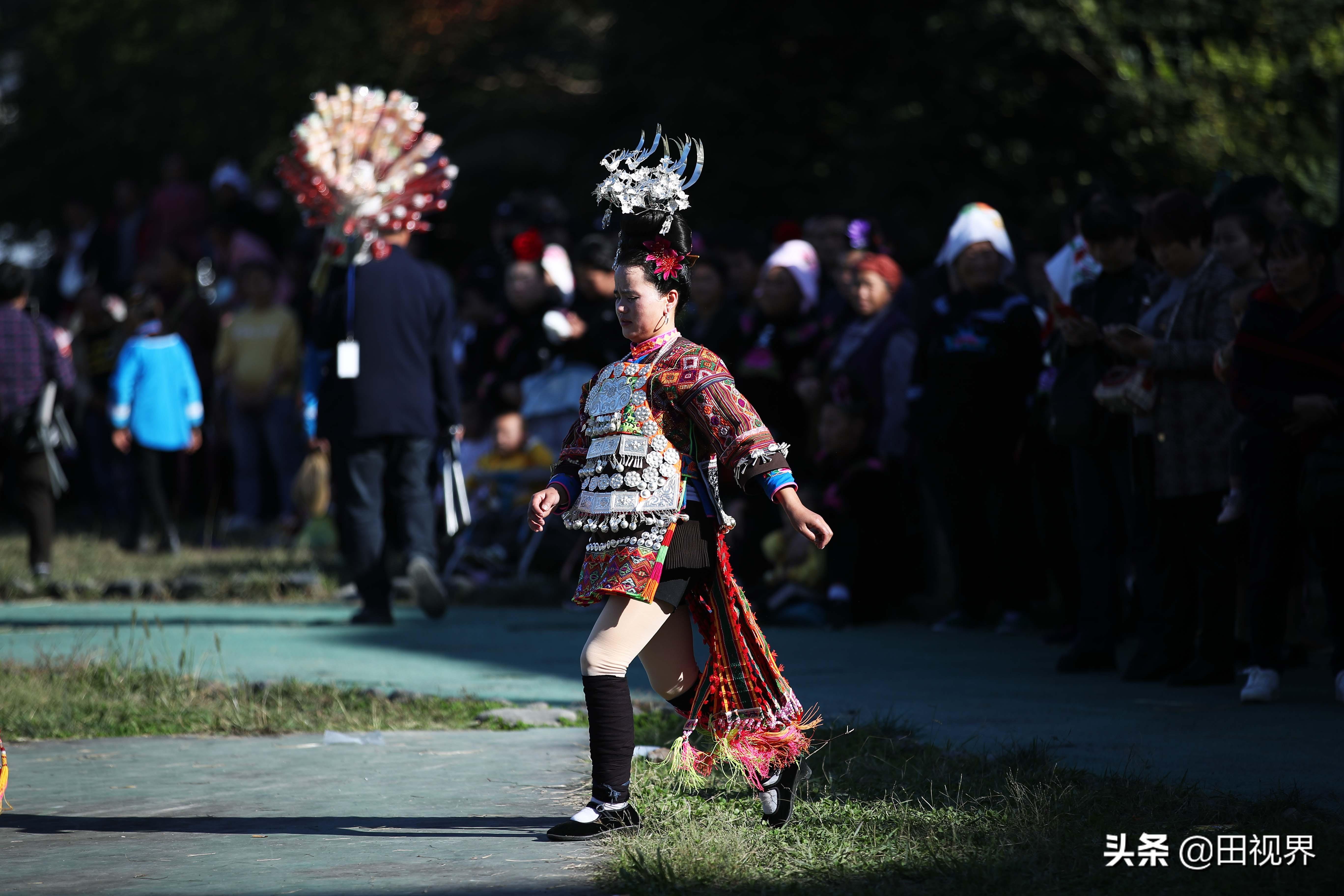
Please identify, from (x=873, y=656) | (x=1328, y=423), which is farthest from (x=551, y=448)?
(x=1328, y=423)

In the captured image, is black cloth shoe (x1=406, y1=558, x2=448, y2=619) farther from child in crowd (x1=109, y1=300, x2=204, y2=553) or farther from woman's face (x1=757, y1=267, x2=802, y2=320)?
child in crowd (x1=109, y1=300, x2=204, y2=553)

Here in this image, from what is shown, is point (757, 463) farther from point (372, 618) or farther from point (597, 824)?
point (372, 618)

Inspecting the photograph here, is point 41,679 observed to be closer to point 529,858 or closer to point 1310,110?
point 529,858

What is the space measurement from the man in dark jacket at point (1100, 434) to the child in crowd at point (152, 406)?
7.91 metres

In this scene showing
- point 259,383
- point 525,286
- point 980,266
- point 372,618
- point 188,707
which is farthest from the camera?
point 259,383

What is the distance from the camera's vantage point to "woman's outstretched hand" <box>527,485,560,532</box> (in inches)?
179

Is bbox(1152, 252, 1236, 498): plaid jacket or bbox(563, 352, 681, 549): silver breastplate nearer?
bbox(563, 352, 681, 549): silver breastplate

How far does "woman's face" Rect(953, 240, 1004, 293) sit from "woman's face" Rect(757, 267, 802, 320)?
1.62m

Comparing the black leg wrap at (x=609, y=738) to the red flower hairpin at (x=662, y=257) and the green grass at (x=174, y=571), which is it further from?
the green grass at (x=174, y=571)

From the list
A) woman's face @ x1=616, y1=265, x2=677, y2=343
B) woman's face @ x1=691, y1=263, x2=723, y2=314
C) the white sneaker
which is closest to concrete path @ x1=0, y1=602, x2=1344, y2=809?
the white sneaker

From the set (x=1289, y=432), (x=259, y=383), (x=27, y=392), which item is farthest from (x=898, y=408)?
(x=259, y=383)

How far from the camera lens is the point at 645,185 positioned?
4.63 meters

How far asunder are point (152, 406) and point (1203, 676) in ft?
29.6

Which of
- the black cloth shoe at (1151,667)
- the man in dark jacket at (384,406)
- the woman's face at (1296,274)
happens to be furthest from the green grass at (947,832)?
A: the man in dark jacket at (384,406)
